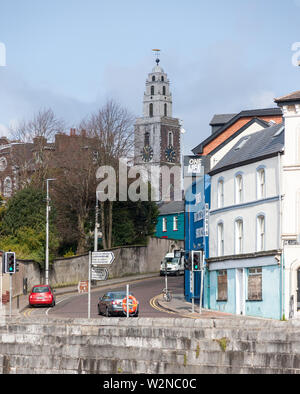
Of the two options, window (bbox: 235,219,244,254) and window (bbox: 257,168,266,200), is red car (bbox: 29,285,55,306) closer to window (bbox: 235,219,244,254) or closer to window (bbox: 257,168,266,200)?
window (bbox: 235,219,244,254)

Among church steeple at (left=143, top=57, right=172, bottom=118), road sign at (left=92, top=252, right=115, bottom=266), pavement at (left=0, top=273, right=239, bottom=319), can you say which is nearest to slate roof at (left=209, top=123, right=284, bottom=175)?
pavement at (left=0, top=273, right=239, bottom=319)

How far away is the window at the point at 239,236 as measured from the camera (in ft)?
173

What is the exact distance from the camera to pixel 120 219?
85562 millimetres

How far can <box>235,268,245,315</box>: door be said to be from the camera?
167 feet

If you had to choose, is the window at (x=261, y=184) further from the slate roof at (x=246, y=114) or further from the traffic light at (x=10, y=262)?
the traffic light at (x=10, y=262)

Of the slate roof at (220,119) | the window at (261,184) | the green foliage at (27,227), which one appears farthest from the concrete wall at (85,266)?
the window at (261,184)

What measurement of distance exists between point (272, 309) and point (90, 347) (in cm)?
1929

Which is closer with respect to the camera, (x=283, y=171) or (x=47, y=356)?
(x=47, y=356)

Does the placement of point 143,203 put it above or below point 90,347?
above

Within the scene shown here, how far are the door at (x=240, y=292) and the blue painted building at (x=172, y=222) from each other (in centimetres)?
5877

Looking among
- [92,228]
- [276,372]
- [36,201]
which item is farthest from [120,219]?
[276,372]

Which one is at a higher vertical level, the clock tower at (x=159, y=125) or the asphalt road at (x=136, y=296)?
the clock tower at (x=159, y=125)

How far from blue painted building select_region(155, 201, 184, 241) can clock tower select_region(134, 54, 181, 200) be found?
56152 millimetres
